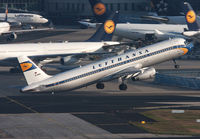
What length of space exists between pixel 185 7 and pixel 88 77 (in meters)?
46.0

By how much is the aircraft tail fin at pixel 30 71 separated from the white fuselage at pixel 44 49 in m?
23.2

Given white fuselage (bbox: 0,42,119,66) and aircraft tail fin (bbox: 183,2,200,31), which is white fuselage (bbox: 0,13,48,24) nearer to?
aircraft tail fin (bbox: 183,2,200,31)

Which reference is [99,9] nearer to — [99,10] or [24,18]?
[99,10]

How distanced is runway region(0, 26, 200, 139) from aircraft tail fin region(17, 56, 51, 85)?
2631 mm

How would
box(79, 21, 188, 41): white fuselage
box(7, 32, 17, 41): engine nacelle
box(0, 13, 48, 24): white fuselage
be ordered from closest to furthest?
box(79, 21, 188, 41): white fuselage → box(7, 32, 17, 41): engine nacelle → box(0, 13, 48, 24): white fuselage

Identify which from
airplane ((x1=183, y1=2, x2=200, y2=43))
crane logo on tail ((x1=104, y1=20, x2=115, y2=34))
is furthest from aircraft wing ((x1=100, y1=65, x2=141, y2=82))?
airplane ((x1=183, y1=2, x2=200, y2=43))

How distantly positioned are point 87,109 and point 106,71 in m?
11.3

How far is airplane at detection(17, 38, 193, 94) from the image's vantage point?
182ft

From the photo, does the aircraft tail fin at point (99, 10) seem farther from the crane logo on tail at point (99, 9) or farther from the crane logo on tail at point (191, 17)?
the crane logo on tail at point (191, 17)

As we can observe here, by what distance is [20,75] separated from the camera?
78.2 m

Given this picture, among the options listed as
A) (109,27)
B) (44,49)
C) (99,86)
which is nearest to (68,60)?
(44,49)

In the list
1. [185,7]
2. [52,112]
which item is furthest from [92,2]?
[52,112]

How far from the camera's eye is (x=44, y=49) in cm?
8150

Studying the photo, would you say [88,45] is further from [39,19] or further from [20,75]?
[39,19]
